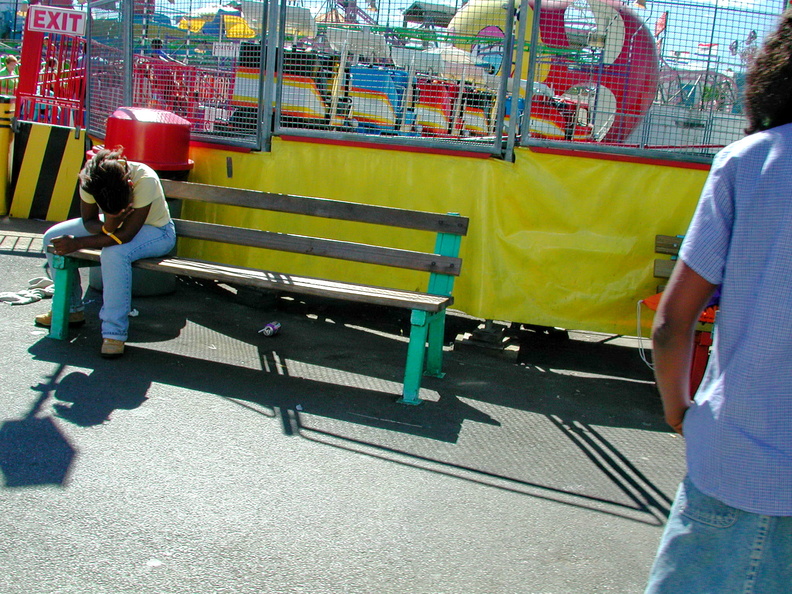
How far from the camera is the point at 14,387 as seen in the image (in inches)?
173

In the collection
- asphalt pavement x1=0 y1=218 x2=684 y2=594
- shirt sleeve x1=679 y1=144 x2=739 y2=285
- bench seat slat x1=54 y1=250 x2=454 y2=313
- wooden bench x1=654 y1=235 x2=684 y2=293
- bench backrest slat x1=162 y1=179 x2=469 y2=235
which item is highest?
shirt sleeve x1=679 y1=144 x2=739 y2=285

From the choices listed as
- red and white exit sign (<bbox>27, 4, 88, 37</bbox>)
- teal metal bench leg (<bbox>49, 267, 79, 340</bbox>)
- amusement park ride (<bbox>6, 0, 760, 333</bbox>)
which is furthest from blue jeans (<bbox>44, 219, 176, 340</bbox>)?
red and white exit sign (<bbox>27, 4, 88, 37</bbox>)

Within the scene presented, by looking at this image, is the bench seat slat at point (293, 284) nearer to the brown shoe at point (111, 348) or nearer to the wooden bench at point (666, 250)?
the brown shoe at point (111, 348)

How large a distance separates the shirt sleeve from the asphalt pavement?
1.71 m

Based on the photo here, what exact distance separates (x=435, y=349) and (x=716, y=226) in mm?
3724

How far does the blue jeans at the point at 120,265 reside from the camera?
16.7 ft

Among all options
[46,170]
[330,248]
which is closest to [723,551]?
[330,248]

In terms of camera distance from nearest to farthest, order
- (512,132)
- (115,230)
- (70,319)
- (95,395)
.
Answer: (95,395) < (115,230) < (70,319) < (512,132)

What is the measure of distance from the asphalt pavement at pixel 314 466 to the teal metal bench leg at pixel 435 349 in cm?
10

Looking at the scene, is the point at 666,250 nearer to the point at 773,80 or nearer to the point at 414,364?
the point at 414,364

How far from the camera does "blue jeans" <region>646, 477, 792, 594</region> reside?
1.61 meters

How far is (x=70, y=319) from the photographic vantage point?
5582mm

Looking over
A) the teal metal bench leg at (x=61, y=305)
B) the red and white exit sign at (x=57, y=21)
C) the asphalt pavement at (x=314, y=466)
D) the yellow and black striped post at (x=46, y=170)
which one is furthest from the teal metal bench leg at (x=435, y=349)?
the red and white exit sign at (x=57, y=21)

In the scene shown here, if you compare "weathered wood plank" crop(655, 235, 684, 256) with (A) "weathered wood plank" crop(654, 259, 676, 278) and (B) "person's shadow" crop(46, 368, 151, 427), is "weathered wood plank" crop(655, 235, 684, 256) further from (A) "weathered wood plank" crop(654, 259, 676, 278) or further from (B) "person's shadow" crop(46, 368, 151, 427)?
(B) "person's shadow" crop(46, 368, 151, 427)
